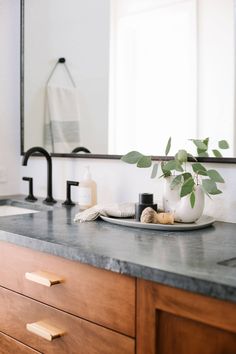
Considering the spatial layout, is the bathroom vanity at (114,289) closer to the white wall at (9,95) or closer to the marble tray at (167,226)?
the marble tray at (167,226)

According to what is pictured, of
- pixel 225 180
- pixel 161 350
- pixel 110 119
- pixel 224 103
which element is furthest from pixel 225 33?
A: pixel 161 350

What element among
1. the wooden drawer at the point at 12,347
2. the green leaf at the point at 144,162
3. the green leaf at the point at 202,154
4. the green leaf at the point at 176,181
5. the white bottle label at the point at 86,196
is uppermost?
the green leaf at the point at 202,154

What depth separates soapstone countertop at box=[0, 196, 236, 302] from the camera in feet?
2.88

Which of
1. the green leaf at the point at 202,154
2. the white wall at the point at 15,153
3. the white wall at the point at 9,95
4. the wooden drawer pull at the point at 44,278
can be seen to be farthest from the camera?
the white wall at the point at 9,95

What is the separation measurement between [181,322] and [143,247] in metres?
0.25

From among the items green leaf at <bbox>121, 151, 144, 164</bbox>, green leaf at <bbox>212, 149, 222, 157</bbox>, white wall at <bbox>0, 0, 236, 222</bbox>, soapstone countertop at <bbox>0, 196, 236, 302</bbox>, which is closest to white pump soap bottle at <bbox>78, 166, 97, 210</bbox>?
white wall at <bbox>0, 0, 236, 222</bbox>

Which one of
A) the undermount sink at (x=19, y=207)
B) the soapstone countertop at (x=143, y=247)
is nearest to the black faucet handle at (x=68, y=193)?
the undermount sink at (x=19, y=207)

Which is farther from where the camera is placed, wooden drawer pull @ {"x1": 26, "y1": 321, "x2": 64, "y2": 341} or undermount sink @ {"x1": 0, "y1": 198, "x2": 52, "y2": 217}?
undermount sink @ {"x1": 0, "y1": 198, "x2": 52, "y2": 217}

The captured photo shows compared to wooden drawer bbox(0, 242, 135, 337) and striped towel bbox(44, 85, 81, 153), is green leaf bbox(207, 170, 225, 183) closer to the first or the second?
wooden drawer bbox(0, 242, 135, 337)

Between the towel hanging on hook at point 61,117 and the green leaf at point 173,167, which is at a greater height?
the towel hanging on hook at point 61,117

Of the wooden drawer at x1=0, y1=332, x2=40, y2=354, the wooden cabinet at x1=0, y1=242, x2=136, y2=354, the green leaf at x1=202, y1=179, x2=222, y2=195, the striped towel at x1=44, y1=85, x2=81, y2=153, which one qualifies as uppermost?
the striped towel at x1=44, y1=85, x2=81, y2=153

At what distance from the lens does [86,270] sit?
43.1 inches

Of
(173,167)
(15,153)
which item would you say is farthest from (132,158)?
(15,153)

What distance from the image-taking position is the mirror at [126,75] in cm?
152
